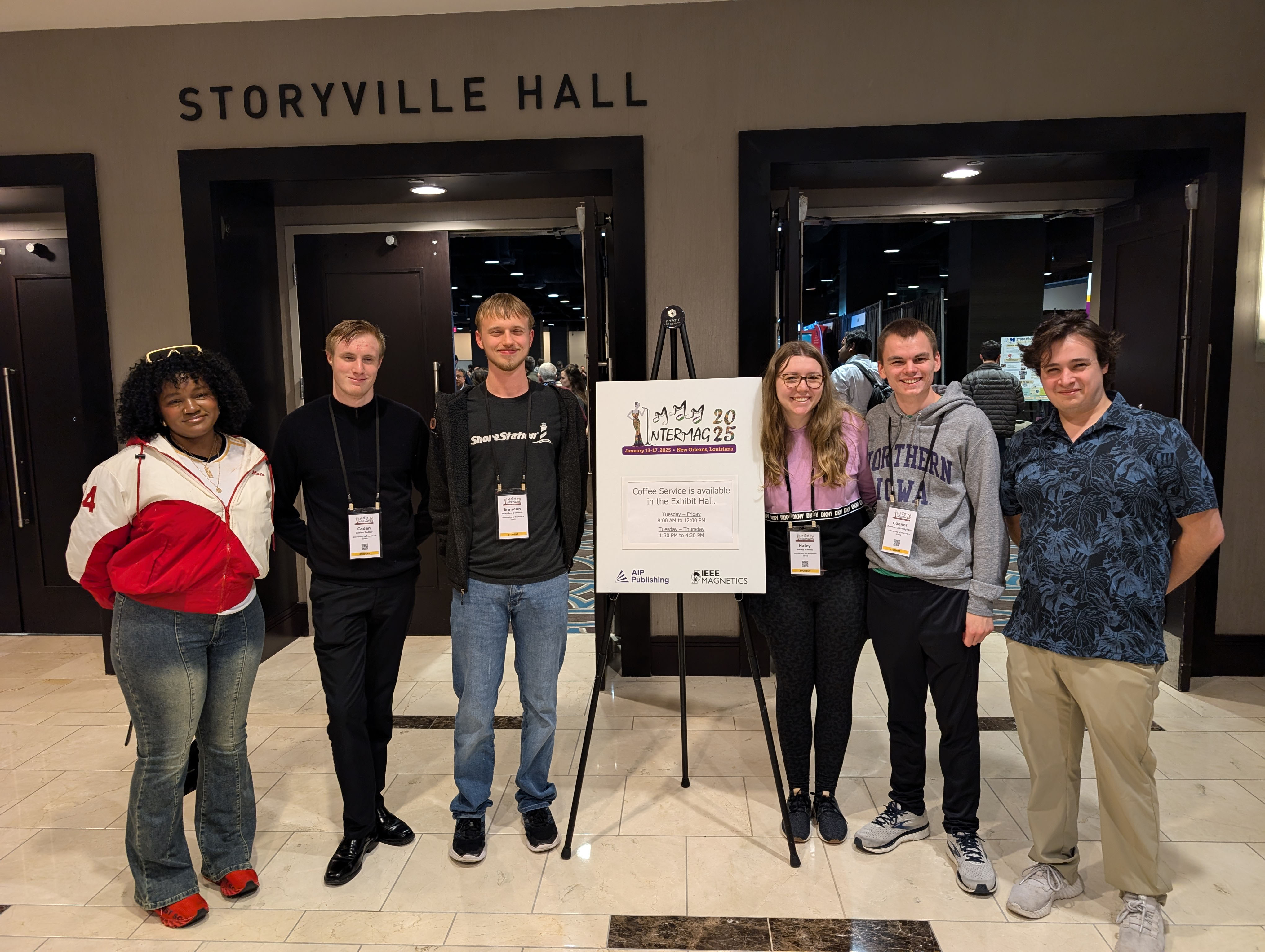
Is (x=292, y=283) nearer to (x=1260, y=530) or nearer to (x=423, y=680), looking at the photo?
(x=423, y=680)

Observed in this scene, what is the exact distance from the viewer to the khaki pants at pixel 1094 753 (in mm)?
2064

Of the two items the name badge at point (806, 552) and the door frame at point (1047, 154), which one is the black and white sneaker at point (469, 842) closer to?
the name badge at point (806, 552)

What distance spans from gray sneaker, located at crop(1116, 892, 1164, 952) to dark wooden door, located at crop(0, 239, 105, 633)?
5.32m

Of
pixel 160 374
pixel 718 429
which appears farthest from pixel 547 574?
pixel 160 374

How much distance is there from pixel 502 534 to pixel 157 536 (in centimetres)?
92

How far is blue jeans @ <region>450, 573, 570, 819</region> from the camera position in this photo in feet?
8.18

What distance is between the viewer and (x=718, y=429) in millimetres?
2543

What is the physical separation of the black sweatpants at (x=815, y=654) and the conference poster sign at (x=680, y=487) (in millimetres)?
135

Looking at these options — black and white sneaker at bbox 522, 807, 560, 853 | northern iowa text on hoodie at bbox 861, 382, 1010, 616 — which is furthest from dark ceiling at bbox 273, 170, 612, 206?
black and white sneaker at bbox 522, 807, 560, 853

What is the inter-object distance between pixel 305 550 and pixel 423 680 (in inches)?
70.9

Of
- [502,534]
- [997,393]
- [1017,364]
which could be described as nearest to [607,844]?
[502,534]

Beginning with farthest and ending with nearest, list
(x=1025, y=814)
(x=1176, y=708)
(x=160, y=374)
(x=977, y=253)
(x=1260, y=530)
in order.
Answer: (x=977, y=253)
(x=1260, y=530)
(x=1176, y=708)
(x=1025, y=814)
(x=160, y=374)

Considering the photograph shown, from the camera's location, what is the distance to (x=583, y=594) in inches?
227

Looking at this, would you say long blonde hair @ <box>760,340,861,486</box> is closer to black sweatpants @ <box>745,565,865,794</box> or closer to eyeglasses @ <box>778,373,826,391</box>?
eyeglasses @ <box>778,373,826,391</box>
